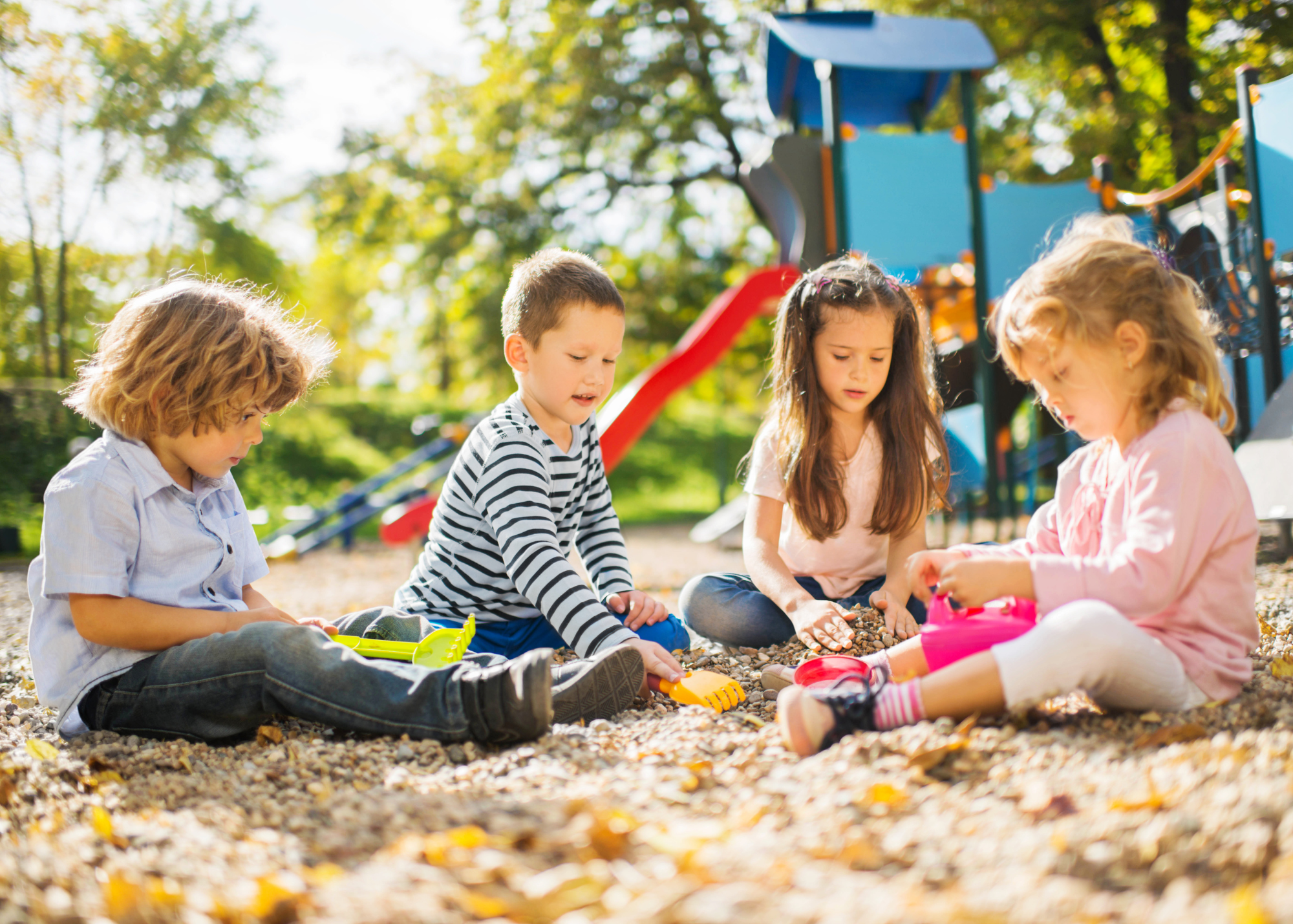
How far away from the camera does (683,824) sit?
1202 millimetres

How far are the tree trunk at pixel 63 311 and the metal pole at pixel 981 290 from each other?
11903mm

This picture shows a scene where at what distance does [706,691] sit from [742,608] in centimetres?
74

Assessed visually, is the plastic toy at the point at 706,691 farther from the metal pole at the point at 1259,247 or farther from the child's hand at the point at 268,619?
the metal pole at the point at 1259,247

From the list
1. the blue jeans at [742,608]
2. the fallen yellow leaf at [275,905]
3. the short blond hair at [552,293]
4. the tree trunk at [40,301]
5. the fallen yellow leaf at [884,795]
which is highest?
the tree trunk at [40,301]

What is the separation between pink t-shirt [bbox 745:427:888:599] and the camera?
2771 mm

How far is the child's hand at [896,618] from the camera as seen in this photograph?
2.46 m

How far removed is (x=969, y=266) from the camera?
21.5 feet

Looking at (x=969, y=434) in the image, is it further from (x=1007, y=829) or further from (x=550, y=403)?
(x=1007, y=829)

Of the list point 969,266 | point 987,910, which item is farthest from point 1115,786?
point 969,266

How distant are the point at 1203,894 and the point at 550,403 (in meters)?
1.85

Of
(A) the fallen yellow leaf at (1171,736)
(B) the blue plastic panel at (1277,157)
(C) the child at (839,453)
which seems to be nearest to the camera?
(A) the fallen yellow leaf at (1171,736)

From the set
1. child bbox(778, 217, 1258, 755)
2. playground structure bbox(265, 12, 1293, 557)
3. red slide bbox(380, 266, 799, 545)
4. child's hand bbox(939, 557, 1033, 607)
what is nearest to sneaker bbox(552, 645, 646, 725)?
child bbox(778, 217, 1258, 755)

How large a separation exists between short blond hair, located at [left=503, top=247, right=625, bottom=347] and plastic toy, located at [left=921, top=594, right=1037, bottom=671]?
1151 mm

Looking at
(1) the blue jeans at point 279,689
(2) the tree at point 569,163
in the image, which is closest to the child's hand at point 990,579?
(1) the blue jeans at point 279,689
